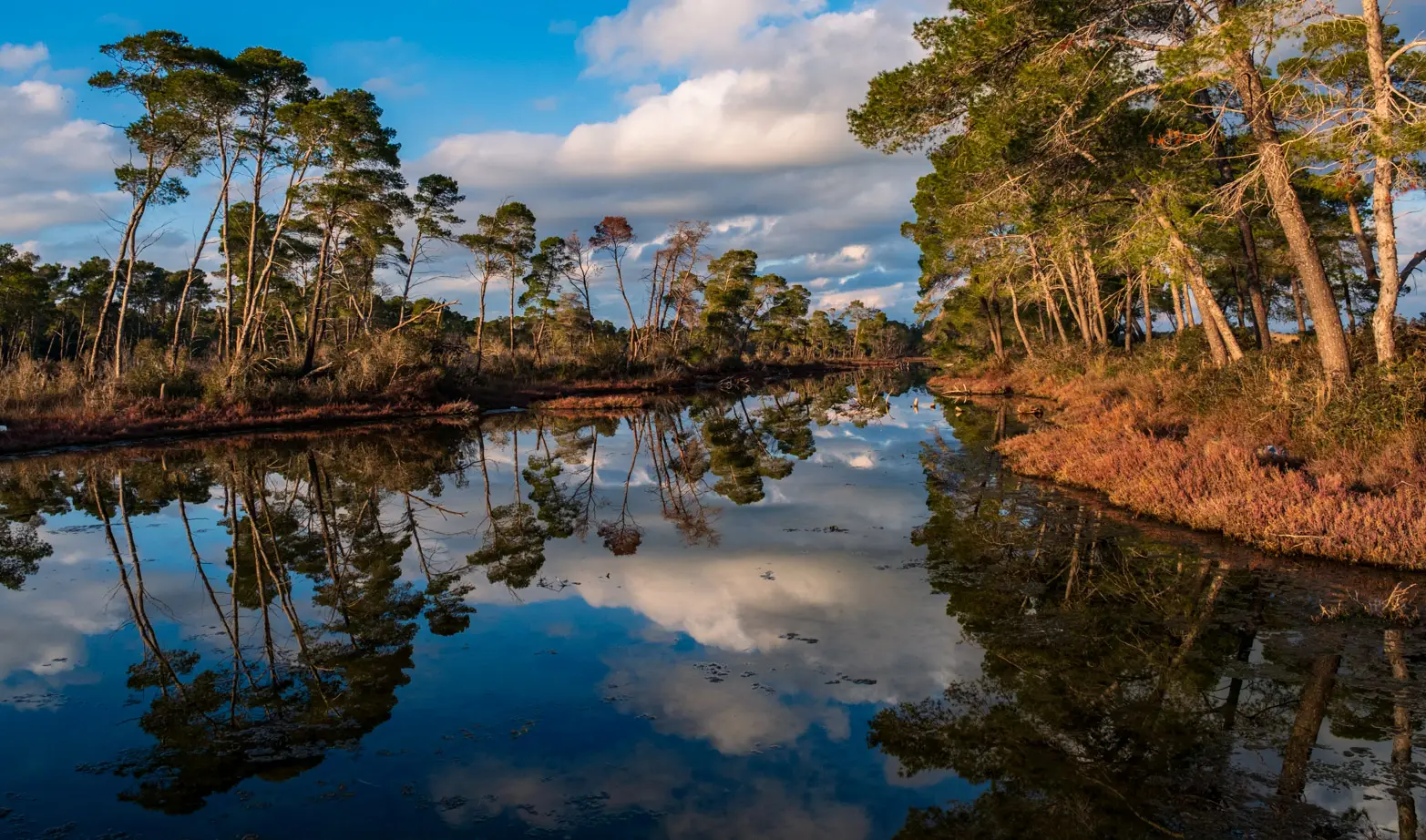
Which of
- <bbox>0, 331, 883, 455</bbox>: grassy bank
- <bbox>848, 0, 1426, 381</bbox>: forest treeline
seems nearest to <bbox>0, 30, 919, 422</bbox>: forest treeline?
<bbox>0, 331, 883, 455</bbox>: grassy bank

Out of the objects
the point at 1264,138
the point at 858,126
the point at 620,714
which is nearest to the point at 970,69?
the point at 858,126

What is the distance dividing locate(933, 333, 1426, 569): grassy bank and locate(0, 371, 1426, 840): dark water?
1.97ft

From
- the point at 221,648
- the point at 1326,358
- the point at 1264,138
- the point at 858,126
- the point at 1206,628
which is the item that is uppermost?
the point at 858,126

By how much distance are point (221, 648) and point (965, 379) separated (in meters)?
43.3

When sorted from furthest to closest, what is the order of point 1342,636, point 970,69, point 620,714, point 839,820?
point 970,69
point 1342,636
point 620,714
point 839,820

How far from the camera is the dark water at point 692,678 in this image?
14.0 feet

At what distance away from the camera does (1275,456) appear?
11.0 metres

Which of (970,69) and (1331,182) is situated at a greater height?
(970,69)

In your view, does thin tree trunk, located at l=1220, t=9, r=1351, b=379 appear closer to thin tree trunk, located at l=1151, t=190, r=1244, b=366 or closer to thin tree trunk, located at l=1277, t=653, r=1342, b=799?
thin tree trunk, located at l=1151, t=190, r=1244, b=366

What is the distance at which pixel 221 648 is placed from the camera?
677 centimetres

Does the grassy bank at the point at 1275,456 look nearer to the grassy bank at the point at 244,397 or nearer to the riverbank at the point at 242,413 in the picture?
the riverbank at the point at 242,413

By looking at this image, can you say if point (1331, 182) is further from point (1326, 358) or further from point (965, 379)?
point (965, 379)

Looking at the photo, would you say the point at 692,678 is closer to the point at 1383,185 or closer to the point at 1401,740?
the point at 1401,740

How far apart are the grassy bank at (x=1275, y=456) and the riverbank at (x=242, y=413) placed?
23232mm
